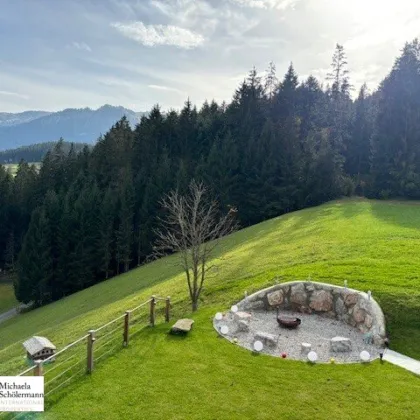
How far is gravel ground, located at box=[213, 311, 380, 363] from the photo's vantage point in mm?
13477

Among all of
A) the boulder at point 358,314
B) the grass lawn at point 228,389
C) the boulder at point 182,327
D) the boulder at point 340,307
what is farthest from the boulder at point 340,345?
the boulder at point 182,327

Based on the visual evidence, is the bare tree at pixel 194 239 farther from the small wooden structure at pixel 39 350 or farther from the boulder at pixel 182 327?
the small wooden structure at pixel 39 350

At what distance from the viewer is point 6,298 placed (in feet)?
193

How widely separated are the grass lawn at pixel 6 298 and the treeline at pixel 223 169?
5.01 m

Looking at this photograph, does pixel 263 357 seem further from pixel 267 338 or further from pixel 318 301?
pixel 318 301

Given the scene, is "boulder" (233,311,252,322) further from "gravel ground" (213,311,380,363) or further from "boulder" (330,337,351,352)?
"boulder" (330,337,351,352)

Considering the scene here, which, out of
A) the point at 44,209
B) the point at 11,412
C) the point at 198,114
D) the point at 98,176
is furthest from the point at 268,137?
the point at 11,412

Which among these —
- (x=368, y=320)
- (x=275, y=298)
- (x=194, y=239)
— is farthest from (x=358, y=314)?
(x=194, y=239)

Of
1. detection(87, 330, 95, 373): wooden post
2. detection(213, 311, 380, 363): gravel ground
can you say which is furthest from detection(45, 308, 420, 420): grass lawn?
detection(213, 311, 380, 363): gravel ground

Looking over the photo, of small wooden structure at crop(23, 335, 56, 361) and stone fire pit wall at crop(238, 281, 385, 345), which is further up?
stone fire pit wall at crop(238, 281, 385, 345)

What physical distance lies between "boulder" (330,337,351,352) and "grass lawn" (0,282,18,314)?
172 feet

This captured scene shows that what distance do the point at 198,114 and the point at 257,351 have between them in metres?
60.4

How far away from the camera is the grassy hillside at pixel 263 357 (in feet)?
33.8

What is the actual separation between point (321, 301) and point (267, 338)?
4671 mm
